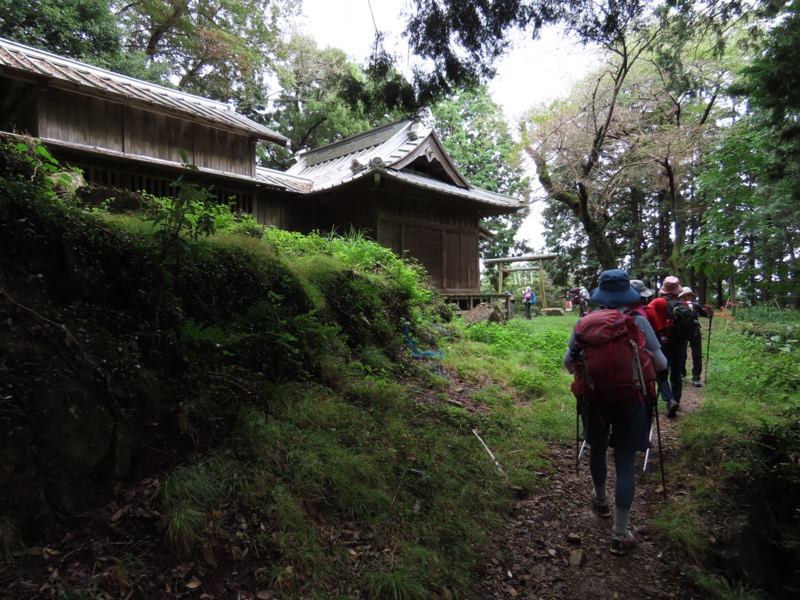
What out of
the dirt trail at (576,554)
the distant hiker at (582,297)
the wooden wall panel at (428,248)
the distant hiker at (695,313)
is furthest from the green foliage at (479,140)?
the dirt trail at (576,554)

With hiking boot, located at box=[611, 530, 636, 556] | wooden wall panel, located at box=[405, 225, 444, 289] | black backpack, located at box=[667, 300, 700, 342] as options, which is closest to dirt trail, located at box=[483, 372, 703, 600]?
hiking boot, located at box=[611, 530, 636, 556]

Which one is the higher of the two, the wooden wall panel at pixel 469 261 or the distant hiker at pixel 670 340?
the wooden wall panel at pixel 469 261

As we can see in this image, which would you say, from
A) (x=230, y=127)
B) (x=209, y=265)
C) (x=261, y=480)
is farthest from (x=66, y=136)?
(x=261, y=480)

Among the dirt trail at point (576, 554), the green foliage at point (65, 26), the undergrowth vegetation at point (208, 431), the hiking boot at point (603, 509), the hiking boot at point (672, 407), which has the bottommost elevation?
the dirt trail at point (576, 554)

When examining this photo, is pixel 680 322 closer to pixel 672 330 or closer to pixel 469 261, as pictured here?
pixel 672 330

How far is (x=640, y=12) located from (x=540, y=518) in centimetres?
554

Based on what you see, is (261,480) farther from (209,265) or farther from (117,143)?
(117,143)

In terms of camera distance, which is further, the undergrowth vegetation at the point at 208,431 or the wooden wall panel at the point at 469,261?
the wooden wall panel at the point at 469,261

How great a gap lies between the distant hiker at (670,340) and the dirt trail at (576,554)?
5.96 ft

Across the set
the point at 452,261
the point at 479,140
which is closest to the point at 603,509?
the point at 452,261

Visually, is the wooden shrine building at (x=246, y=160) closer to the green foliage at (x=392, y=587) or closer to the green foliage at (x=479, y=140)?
the green foliage at (x=392, y=587)

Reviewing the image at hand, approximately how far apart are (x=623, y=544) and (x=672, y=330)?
3403 millimetres

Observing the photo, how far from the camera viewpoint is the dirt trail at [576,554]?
2.92 metres

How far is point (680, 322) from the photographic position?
221 inches
